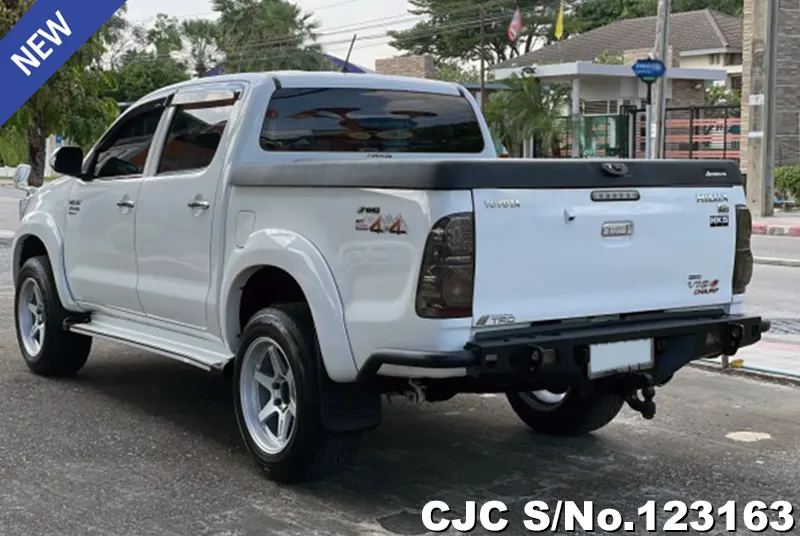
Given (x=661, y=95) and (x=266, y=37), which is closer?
(x=661, y=95)

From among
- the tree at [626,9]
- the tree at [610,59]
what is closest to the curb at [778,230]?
the tree at [610,59]

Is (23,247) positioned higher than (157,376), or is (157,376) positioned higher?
(23,247)

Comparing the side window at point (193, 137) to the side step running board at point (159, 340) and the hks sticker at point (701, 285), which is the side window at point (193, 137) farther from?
the hks sticker at point (701, 285)

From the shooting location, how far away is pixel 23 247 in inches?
329

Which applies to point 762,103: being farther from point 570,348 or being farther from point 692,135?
point 570,348

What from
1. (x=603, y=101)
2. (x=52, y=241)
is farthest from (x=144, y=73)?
(x=52, y=241)

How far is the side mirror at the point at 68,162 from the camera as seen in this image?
7.43 meters

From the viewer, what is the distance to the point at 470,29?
72.1 meters

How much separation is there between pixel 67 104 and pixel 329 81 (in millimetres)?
14149

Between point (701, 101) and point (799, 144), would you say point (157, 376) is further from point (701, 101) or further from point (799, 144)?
point (701, 101)

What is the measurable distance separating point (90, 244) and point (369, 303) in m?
3.00

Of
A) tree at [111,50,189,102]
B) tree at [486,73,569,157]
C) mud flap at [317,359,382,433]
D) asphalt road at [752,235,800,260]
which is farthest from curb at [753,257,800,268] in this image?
tree at [111,50,189,102]

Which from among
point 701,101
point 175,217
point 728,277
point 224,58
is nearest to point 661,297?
point 728,277

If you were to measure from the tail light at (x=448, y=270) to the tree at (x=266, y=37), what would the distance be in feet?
225
